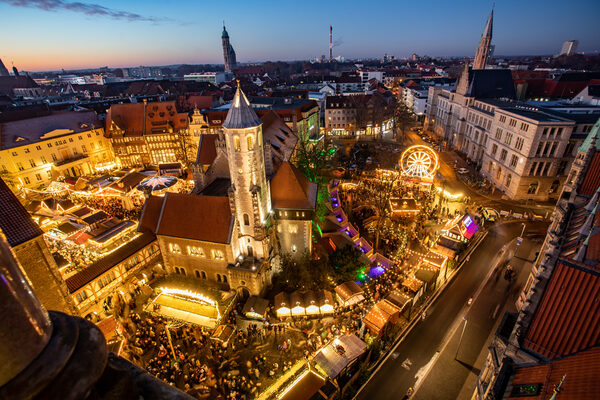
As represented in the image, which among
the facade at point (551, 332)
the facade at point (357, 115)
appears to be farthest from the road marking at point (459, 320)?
the facade at point (357, 115)

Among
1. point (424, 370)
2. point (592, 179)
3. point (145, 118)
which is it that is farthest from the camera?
point (145, 118)

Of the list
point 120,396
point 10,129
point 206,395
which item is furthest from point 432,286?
point 10,129

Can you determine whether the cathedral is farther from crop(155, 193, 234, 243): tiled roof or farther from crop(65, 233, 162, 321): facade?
crop(65, 233, 162, 321): facade

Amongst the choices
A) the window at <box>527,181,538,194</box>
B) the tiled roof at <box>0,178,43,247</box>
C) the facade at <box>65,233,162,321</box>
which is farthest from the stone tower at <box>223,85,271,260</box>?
the window at <box>527,181,538,194</box>

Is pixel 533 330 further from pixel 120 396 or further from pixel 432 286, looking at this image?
pixel 120 396

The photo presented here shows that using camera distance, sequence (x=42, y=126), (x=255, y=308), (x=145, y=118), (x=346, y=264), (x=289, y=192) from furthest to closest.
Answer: (x=145, y=118)
(x=42, y=126)
(x=289, y=192)
(x=346, y=264)
(x=255, y=308)

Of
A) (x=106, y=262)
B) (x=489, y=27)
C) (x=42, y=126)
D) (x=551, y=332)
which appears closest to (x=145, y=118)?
(x=42, y=126)

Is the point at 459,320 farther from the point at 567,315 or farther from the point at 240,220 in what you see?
the point at 240,220
